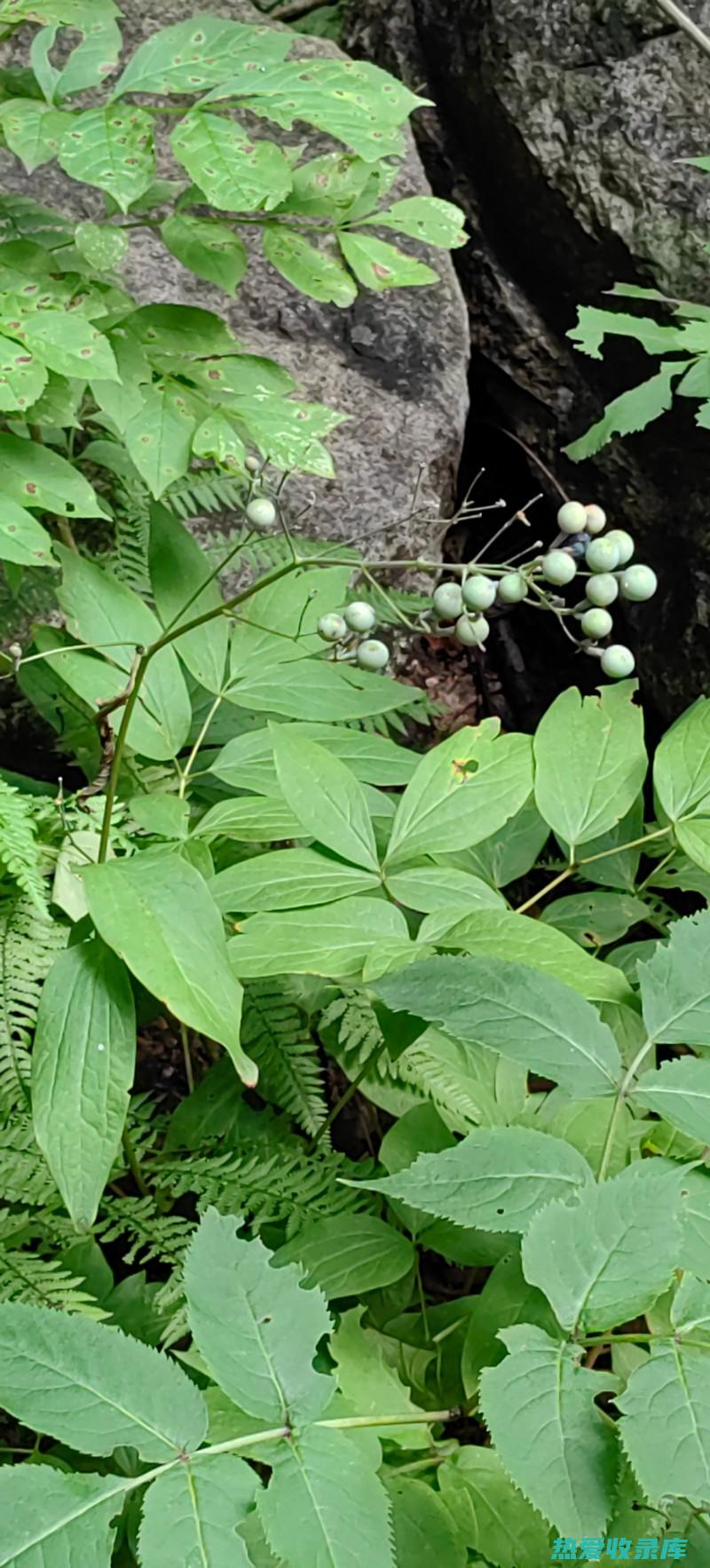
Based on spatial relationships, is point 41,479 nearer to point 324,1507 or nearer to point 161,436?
point 161,436

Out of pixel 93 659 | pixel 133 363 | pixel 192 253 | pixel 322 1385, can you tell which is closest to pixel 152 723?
pixel 93 659

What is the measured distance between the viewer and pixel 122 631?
1.17 m

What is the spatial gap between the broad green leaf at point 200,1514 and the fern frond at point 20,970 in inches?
19.1

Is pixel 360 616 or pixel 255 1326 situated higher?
pixel 360 616

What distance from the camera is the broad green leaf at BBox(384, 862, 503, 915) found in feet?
3.17

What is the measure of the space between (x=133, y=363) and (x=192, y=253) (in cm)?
17

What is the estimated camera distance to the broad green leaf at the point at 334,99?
107cm

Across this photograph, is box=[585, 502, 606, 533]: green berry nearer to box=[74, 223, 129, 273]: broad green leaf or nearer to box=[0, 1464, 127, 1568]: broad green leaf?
box=[74, 223, 129, 273]: broad green leaf

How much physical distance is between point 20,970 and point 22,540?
420 mm

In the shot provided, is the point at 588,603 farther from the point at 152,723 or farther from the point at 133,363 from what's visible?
the point at 133,363

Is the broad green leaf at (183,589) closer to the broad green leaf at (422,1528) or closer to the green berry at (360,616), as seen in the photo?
the green berry at (360,616)

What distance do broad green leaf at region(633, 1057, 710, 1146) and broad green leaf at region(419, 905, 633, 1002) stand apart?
0.09 meters

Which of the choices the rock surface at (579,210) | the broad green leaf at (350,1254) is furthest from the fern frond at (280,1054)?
the rock surface at (579,210)

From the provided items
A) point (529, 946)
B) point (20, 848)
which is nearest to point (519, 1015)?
point (529, 946)
